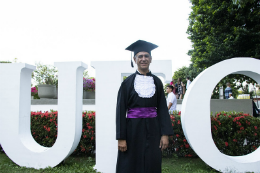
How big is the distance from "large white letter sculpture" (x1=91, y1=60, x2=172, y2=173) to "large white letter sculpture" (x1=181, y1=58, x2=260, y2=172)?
2.20 ft

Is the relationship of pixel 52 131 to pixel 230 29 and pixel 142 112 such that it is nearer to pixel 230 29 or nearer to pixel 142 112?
pixel 142 112

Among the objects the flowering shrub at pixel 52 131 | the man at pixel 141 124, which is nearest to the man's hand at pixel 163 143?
the man at pixel 141 124

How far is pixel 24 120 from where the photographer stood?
4.16 meters

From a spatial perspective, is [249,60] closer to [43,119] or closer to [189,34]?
[43,119]

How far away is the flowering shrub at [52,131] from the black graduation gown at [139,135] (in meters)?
2.39

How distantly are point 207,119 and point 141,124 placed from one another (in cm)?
171

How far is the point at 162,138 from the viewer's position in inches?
101

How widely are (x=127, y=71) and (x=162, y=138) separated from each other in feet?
5.58

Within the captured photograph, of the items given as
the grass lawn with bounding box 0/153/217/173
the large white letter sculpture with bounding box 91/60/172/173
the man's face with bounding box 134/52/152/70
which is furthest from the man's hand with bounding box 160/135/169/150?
the grass lawn with bounding box 0/153/217/173

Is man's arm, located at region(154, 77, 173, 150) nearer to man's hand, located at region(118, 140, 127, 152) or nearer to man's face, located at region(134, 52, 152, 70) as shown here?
man's face, located at region(134, 52, 152, 70)

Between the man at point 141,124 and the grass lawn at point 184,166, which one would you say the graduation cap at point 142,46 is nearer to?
the man at point 141,124

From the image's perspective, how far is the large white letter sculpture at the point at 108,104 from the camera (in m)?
3.75

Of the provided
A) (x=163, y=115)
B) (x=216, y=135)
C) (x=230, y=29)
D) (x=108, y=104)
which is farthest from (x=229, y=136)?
(x=230, y=29)

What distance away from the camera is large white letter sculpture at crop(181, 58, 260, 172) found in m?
3.63
